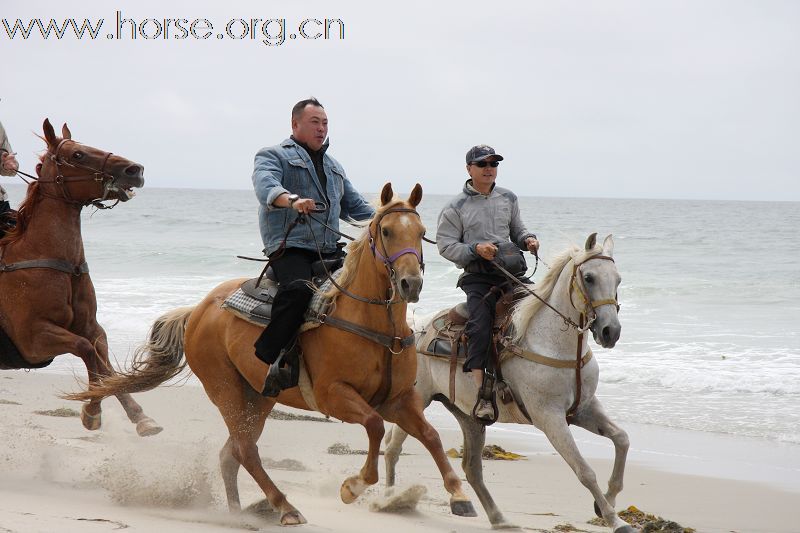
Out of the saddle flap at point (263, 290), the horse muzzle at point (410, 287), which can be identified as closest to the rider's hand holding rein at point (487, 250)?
the saddle flap at point (263, 290)

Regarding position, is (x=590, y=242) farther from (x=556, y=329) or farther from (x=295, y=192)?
(x=295, y=192)

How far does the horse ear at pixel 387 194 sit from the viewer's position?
547 cm

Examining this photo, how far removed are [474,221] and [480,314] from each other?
68 cm

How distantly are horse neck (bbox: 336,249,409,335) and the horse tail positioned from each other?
73.3 inches

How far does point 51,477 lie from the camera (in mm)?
7160

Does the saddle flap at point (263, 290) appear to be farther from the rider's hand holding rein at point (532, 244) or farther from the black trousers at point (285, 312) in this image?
the rider's hand holding rein at point (532, 244)

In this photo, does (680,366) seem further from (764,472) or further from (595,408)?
(595,408)

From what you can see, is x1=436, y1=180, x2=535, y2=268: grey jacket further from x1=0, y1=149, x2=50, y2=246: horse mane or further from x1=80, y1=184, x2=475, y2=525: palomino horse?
x1=0, y1=149, x2=50, y2=246: horse mane

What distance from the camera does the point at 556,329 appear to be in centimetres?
679

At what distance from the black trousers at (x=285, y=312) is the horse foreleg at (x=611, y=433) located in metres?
2.13

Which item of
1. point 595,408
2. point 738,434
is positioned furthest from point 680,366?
point 595,408

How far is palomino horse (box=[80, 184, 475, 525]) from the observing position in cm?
538

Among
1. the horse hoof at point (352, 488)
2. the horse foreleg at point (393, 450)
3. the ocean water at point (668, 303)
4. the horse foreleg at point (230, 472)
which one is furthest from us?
the ocean water at point (668, 303)

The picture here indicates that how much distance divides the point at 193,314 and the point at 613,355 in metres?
9.86
